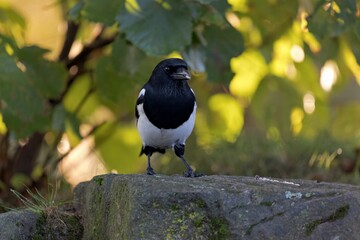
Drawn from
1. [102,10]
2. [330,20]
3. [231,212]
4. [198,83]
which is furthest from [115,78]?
[231,212]

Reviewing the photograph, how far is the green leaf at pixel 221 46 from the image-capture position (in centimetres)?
500

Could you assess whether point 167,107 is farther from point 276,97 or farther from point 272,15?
point 276,97

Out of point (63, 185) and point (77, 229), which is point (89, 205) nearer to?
point (77, 229)

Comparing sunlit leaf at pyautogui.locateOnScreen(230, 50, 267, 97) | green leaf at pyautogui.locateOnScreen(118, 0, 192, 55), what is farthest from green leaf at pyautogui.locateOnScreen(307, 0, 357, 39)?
sunlit leaf at pyautogui.locateOnScreen(230, 50, 267, 97)

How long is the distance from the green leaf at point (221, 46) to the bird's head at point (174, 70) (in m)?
0.47

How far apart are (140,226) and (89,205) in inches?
26.5

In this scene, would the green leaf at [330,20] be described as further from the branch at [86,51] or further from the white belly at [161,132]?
the branch at [86,51]

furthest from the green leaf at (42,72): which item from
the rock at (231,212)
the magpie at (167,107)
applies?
the rock at (231,212)

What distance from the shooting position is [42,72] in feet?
17.3

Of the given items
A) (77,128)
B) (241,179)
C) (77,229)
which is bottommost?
(77,128)

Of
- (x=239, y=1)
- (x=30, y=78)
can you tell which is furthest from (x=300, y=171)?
(x=30, y=78)

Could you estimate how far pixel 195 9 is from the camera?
469cm

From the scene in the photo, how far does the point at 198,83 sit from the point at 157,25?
6.97ft

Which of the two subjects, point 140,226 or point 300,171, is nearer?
point 140,226
